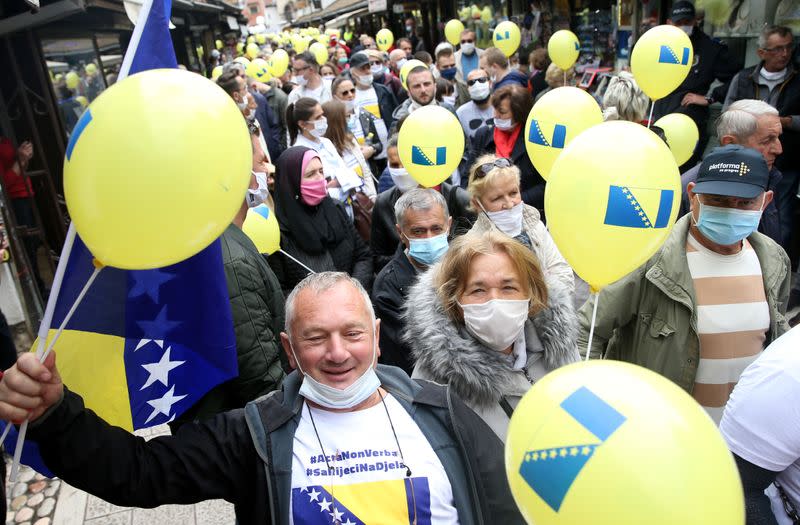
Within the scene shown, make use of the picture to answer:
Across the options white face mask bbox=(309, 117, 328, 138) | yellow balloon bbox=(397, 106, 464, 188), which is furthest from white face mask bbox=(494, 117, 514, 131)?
white face mask bbox=(309, 117, 328, 138)

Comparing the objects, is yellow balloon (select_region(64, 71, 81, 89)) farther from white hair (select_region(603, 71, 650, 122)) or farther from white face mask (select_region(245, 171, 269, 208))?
white hair (select_region(603, 71, 650, 122))

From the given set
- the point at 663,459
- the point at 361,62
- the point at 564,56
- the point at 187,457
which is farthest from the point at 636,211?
the point at 361,62

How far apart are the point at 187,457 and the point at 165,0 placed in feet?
4.37

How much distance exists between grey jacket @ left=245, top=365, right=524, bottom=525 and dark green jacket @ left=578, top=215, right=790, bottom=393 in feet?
3.26

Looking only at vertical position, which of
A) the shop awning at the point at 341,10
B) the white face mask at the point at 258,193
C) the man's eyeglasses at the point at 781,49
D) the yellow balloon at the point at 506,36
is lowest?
the white face mask at the point at 258,193

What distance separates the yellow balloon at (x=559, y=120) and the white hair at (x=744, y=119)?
71cm

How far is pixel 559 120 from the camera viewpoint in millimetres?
3682

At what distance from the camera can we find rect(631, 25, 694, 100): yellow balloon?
14.7 ft

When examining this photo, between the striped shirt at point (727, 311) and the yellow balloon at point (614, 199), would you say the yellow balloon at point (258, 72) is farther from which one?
the striped shirt at point (727, 311)

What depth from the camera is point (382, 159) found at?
685cm

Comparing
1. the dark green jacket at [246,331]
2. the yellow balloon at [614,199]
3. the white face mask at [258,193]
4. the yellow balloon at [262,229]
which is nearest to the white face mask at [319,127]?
the white face mask at [258,193]

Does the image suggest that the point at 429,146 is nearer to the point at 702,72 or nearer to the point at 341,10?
the point at 702,72

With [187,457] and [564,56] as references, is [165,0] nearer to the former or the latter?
[187,457]

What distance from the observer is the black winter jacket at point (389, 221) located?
12.8ft
